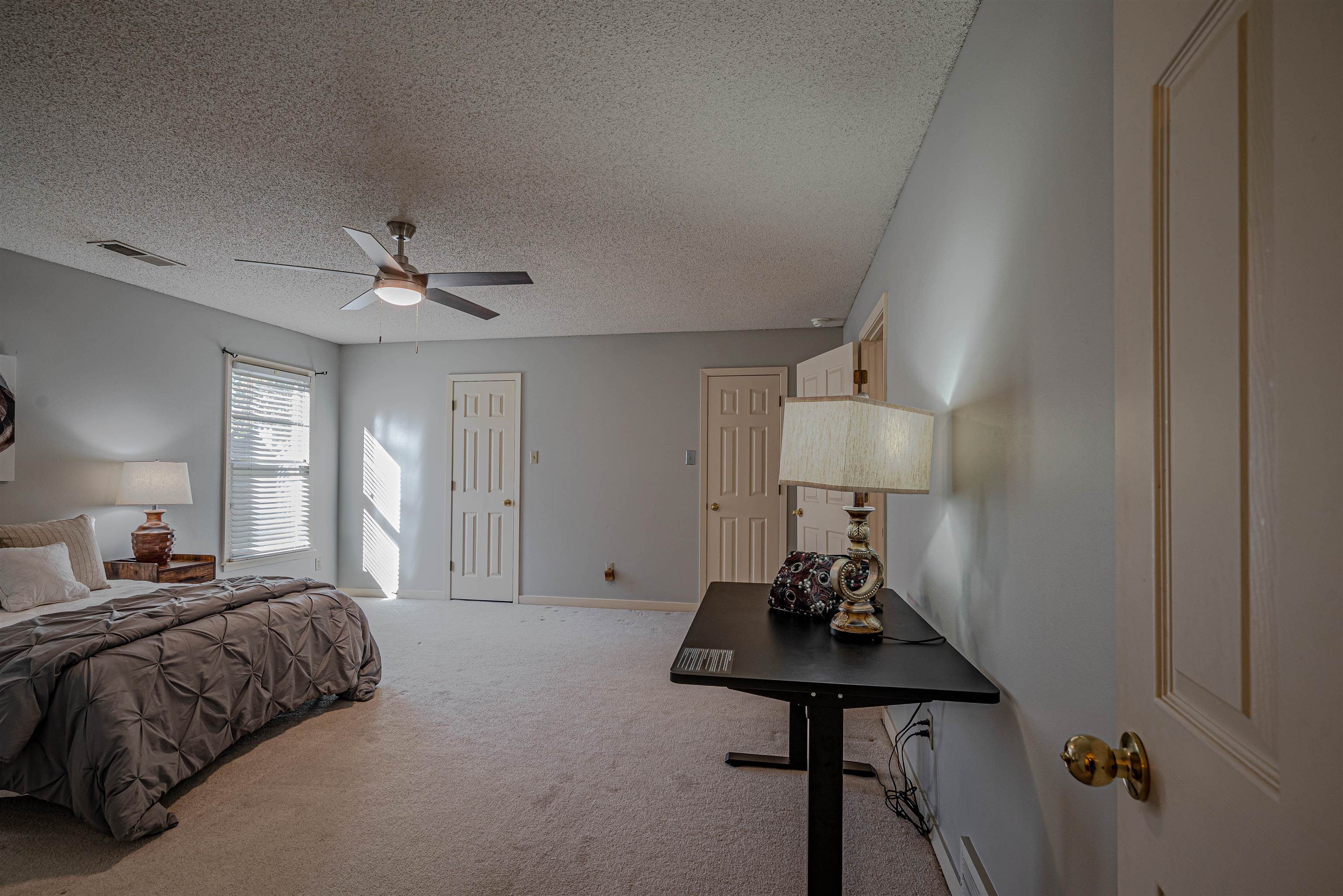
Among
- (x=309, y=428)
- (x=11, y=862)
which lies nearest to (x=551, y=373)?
(x=309, y=428)

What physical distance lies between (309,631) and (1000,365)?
314cm

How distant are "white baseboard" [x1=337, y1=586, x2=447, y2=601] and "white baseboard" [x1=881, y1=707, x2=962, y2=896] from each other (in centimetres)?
450

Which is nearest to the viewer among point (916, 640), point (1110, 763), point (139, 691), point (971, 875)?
point (1110, 763)

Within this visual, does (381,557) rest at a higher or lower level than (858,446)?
lower

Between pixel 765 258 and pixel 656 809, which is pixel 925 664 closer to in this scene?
pixel 656 809

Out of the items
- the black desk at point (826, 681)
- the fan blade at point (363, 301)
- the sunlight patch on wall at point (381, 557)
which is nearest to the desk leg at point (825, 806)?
the black desk at point (826, 681)

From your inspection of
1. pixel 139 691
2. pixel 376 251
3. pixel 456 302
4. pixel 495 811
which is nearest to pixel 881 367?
pixel 456 302

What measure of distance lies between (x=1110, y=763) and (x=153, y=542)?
4.98 m

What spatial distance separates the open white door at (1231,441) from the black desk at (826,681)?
0.72m

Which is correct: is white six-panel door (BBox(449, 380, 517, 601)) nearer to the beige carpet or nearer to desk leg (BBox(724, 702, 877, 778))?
the beige carpet

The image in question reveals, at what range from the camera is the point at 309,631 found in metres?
3.06

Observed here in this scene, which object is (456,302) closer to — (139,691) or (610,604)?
(139,691)

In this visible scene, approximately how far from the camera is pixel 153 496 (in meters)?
3.96

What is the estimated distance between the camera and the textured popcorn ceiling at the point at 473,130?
5.67ft
